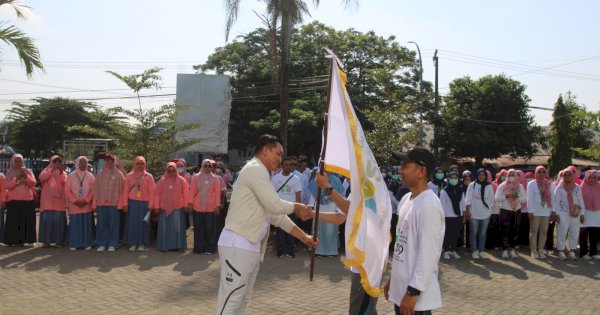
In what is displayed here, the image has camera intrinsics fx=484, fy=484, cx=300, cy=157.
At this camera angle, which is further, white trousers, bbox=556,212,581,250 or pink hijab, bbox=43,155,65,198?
white trousers, bbox=556,212,581,250

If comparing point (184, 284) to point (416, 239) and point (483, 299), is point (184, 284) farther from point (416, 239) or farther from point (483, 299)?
point (416, 239)

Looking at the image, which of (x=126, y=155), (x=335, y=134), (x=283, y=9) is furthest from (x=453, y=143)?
(x=335, y=134)

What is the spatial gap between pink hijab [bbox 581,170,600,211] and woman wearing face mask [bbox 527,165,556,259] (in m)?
0.78

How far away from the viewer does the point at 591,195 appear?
10.7 m

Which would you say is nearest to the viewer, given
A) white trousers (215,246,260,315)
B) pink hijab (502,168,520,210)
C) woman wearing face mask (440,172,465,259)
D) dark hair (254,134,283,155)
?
white trousers (215,246,260,315)

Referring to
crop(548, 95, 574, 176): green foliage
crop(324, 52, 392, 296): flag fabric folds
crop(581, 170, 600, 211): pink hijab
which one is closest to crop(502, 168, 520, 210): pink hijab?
crop(581, 170, 600, 211): pink hijab

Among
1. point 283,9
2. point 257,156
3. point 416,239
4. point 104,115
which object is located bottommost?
point 416,239

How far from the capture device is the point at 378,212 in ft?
12.0

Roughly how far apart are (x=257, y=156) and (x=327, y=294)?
3587mm

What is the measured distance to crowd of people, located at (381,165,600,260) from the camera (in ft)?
34.4

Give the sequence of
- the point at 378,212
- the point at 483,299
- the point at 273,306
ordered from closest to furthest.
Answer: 1. the point at 378,212
2. the point at 273,306
3. the point at 483,299

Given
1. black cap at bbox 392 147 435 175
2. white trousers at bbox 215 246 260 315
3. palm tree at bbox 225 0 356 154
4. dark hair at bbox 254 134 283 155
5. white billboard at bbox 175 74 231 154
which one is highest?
palm tree at bbox 225 0 356 154

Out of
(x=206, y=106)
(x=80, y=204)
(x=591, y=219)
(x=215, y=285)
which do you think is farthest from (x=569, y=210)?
(x=206, y=106)

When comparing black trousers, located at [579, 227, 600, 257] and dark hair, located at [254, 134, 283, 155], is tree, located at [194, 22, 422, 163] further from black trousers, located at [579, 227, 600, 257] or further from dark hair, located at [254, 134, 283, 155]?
dark hair, located at [254, 134, 283, 155]
